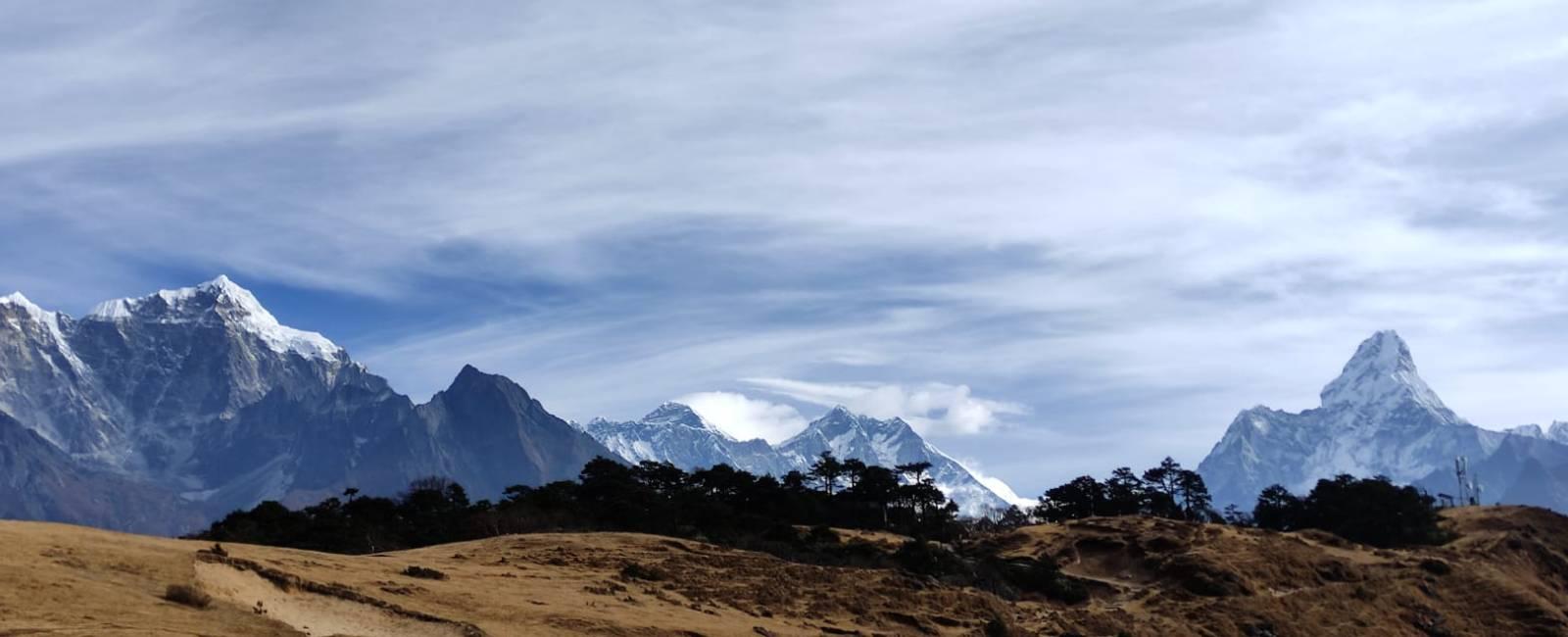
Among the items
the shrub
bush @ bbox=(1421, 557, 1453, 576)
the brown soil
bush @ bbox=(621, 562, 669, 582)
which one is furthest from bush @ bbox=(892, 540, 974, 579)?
bush @ bbox=(1421, 557, 1453, 576)

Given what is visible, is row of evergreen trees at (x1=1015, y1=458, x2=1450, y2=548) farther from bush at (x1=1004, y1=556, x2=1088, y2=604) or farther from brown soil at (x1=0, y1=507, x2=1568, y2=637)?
bush at (x1=1004, y1=556, x2=1088, y2=604)

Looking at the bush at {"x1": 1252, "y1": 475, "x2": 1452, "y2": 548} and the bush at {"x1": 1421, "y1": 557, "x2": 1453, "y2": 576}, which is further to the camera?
the bush at {"x1": 1252, "y1": 475, "x2": 1452, "y2": 548}

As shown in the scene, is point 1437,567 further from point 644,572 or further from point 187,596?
point 187,596

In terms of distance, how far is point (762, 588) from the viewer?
50062 millimetres

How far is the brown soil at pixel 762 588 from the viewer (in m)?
30.6

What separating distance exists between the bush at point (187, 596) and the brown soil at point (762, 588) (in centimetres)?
37

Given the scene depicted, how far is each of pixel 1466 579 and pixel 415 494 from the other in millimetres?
64934

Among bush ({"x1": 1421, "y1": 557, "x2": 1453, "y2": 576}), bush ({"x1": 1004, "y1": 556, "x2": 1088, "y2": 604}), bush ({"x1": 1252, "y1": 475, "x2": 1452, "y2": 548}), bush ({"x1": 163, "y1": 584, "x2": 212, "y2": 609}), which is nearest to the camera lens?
bush ({"x1": 163, "y1": 584, "x2": 212, "y2": 609})

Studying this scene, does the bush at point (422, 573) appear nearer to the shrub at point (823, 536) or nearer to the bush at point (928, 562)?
the bush at point (928, 562)

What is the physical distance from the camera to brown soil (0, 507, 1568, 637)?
100 feet

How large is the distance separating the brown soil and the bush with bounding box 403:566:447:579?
1.38 feet

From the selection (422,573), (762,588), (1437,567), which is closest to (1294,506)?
(1437,567)

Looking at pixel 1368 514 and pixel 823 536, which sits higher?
pixel 1368 514

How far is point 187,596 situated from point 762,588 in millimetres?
24106
